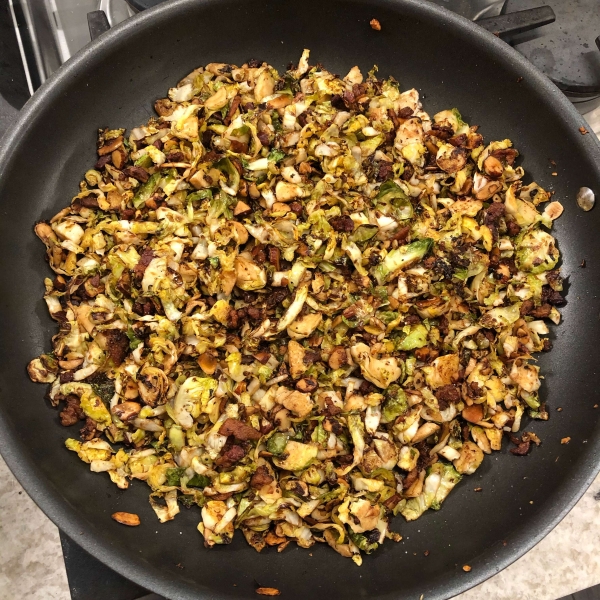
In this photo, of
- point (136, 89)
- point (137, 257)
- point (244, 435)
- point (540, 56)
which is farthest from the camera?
point (540, 56)

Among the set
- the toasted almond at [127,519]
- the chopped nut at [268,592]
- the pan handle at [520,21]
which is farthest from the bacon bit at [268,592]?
the pan handle at [520,21]

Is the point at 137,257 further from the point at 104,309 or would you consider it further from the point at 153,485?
the point at 153,485

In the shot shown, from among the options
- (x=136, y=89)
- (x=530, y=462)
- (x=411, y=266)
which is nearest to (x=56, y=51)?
(x=136, y=89)

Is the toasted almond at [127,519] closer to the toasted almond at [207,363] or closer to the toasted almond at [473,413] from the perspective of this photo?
the toasted almond at [207,363]

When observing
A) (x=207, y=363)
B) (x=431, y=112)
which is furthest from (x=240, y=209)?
(x=431, y=112)

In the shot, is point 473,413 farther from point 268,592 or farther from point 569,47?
point 569,47

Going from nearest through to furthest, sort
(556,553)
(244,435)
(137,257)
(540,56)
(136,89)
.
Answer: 1. (244,435)
2. (137,257)
3. (136,89)
4. (556,553)
5. (540,56)
